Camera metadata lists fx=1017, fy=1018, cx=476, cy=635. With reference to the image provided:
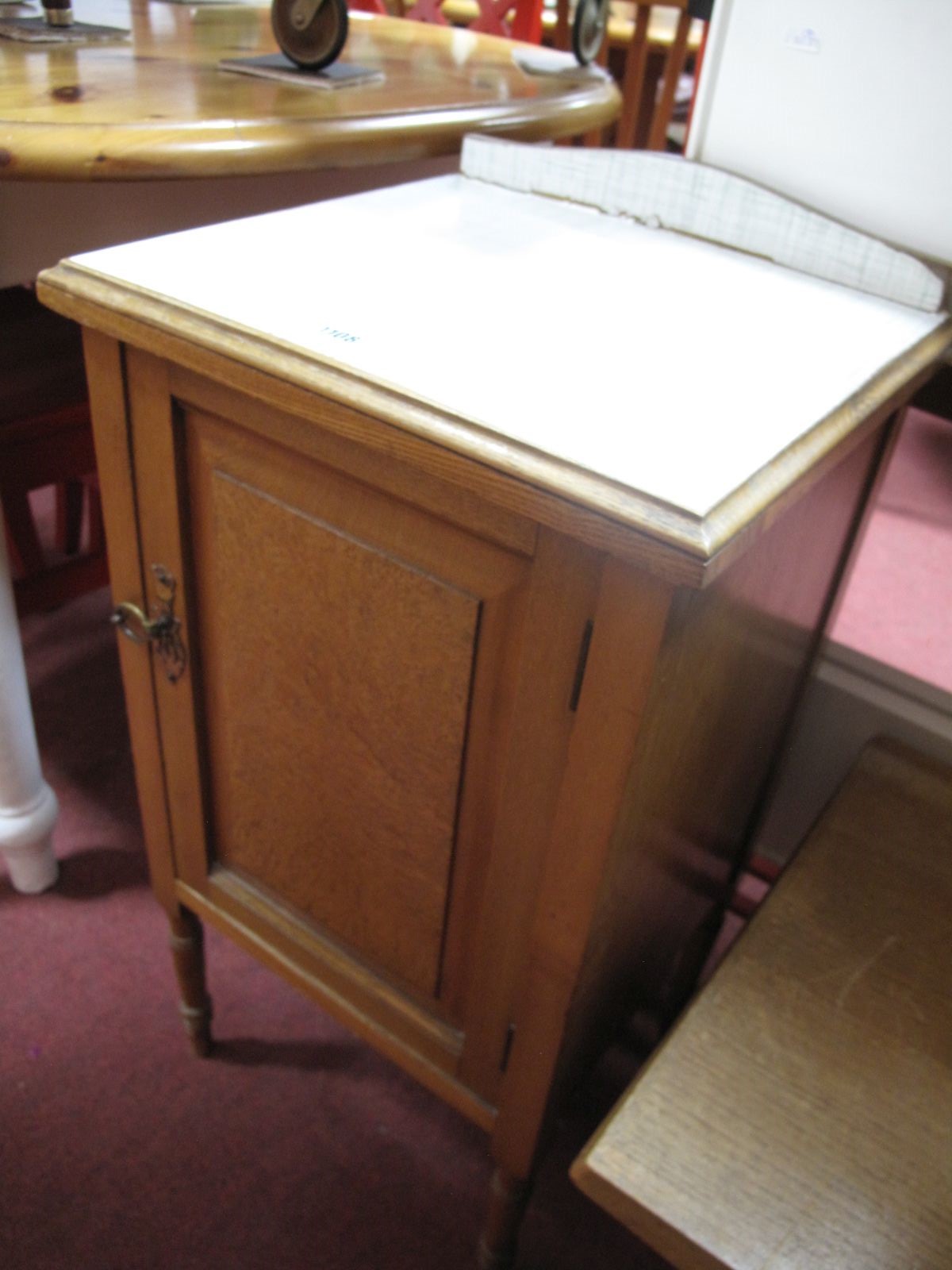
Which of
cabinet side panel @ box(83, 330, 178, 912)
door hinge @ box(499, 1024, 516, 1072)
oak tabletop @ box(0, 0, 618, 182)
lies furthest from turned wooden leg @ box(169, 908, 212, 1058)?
oak tabletop @ box(0, 0, 618, 182)

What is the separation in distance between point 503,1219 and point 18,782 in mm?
698

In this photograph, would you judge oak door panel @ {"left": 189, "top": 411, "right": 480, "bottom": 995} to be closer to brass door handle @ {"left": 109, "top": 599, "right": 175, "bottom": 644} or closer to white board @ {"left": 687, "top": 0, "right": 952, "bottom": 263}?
brass door handle @ {"left": 109, "top": 599, "right": 175, "bottom": 644}

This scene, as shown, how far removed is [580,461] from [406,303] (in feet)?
0.66

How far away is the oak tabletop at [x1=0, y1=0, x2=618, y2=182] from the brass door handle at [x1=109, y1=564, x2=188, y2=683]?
1.03 feet

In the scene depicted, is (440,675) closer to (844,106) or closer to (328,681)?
(328,681)

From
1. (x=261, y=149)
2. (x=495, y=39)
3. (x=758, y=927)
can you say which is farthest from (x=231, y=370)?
(x=495, y=39)

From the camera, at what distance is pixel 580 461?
45 centimetres

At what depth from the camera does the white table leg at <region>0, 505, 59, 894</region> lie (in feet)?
3.44

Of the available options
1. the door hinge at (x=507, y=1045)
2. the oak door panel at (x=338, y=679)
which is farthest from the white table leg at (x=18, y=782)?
the door hinge at (x=507, y=1045)

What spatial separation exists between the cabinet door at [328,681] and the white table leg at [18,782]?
35 cm

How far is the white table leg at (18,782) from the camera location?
3.44 feet

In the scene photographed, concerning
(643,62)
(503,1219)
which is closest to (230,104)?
(503,1219)

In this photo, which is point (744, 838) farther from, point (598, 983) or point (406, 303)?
point (406, 303)

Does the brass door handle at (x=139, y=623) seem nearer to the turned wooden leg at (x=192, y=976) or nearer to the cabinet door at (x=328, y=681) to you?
the cabinet door at (x=328, y=681)
